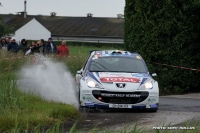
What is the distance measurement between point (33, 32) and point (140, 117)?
102m

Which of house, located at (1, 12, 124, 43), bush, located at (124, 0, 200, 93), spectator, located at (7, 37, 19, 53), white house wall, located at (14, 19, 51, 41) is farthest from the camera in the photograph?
white house wall, located at (14, 19, 51, 41)

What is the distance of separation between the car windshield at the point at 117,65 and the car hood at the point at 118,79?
1.63 feet

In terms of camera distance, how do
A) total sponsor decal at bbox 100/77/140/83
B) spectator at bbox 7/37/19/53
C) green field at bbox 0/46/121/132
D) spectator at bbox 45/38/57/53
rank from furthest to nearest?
spectator at bbox 45/38/57/53, spectator at bbox 7/37/19/53, total sponsor decal at bbox 100/77/140/83, green field at bbox 0/46/121/132

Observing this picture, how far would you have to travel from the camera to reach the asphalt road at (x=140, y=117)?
1229cm

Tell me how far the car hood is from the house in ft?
305

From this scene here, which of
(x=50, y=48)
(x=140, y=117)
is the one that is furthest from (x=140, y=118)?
(x=50, y=48)

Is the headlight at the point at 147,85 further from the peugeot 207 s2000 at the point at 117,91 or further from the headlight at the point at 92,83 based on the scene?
the headlight at the point at 92,83

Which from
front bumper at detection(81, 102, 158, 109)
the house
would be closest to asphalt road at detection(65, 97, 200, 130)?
front bumper at detection(81, 102, 158, 109)

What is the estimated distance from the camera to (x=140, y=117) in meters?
13.8

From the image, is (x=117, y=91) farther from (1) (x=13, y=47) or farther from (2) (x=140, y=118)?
(1) (x=13, y=47)

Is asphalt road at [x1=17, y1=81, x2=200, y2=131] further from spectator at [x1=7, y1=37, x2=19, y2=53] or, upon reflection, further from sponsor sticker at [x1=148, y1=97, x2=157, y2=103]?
spectator at [x1=7, y1=37, x2=19, y2=53]

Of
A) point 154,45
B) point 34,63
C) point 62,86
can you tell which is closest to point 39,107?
point 62,86

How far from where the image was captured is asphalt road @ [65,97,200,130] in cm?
1229

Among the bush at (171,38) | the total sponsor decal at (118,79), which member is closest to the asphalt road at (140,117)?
the total sponsor decal at (118,79)
